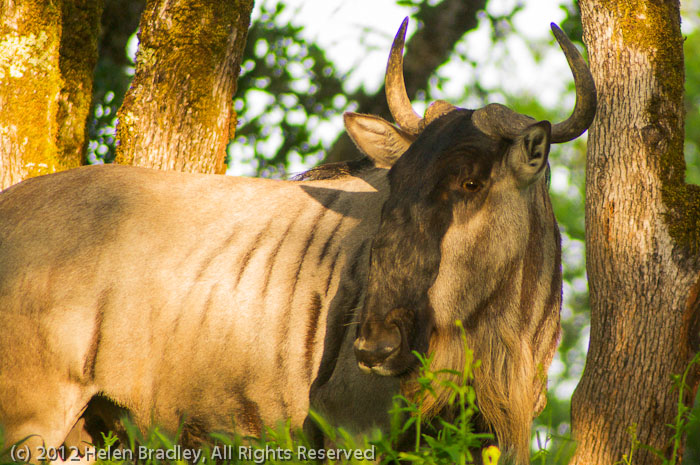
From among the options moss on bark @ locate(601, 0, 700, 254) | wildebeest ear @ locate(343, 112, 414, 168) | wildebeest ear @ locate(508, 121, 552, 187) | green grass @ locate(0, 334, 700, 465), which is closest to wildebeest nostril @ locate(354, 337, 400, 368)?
green grass @ locate(0, 334, 700, 465)

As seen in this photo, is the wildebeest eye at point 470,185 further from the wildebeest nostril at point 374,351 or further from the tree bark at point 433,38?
the tree bark at point 433,38

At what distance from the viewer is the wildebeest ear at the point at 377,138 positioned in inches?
160

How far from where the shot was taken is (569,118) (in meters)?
3.48

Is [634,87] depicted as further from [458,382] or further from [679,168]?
[458,382]

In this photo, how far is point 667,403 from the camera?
436cm

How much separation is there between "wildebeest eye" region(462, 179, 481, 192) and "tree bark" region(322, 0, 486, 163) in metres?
5.53

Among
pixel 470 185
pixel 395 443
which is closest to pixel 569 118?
pixel 470 185

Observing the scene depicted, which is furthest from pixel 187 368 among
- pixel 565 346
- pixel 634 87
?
pixel 565 346

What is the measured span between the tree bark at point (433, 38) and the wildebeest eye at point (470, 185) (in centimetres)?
553

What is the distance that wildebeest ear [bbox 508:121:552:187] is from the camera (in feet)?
11.1

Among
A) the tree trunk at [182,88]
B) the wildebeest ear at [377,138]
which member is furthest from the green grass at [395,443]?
the tree trunk at [182,88]

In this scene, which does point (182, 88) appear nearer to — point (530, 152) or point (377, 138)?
point (377, 138)

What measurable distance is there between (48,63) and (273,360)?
2.96 meters

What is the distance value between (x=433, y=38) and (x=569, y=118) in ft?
18.9
